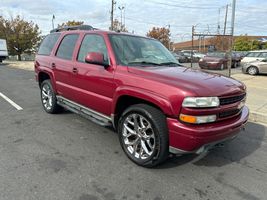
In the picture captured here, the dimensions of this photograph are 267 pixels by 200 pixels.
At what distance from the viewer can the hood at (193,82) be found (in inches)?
121

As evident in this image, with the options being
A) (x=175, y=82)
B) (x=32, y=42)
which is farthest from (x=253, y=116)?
(x=32, y=42)

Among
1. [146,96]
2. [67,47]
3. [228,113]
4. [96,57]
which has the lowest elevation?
A: [228,113]

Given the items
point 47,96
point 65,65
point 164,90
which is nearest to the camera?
point 164,90

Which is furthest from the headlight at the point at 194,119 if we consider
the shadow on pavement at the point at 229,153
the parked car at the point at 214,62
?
the parked car at the point at 214,62

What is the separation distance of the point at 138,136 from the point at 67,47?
2.61m

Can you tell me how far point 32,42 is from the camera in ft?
142

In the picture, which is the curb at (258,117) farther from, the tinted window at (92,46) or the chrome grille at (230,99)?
A: the tinted window at (92,46)

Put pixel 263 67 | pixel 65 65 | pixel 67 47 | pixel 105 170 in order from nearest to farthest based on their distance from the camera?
1. pixel 105 170
2. pixel 65 65
3. pixel 67 47
4. pixel 263 67

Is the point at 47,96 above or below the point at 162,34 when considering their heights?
below

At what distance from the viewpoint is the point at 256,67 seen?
17.0 m

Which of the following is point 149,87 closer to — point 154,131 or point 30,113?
point 154,131

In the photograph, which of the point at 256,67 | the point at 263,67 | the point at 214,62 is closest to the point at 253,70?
the point at 256,67

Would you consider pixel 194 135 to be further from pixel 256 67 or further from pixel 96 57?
pixel 256 67

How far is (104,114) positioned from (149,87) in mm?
1171
